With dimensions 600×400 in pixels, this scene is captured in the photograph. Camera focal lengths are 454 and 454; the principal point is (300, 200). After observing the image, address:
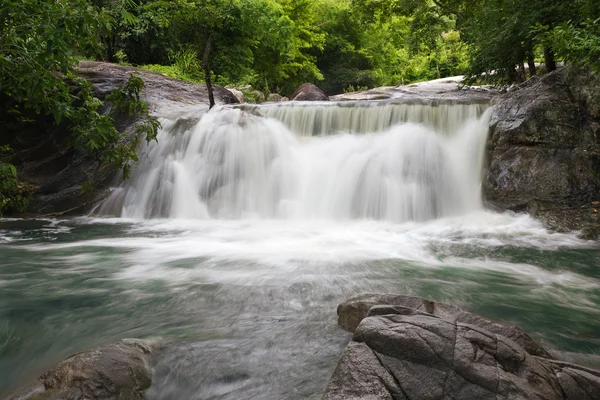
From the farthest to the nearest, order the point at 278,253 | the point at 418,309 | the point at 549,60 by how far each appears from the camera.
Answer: the point at 549,60
the point at 278,253
the point at 418,309

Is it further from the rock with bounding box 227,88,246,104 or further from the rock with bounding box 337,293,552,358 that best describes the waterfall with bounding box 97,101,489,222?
the rock with bounding box 337,293,552,358

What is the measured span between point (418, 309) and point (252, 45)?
59.9 ft

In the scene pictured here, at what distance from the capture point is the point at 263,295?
4.56 m

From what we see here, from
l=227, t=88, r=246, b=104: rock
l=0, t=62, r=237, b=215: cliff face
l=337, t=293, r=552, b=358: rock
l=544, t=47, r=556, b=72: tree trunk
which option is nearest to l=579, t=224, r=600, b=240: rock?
l=337, t=293, r=552, b=358: rock

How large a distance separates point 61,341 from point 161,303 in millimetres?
995

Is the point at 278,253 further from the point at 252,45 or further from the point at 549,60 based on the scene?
the point at 252,45

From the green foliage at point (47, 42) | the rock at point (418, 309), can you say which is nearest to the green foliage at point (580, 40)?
the rock at point (418, 309)

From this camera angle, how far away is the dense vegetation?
4680mm

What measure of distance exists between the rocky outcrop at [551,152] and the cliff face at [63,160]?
724 centimetres

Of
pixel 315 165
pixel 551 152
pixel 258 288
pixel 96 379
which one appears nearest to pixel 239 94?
pixel 315 165

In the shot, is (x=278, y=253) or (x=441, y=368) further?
(x=278, y=253)

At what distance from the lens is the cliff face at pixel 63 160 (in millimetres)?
10367

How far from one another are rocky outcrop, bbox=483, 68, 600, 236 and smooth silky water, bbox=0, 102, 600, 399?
1.41 ft

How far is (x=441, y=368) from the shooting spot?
2238 mm
